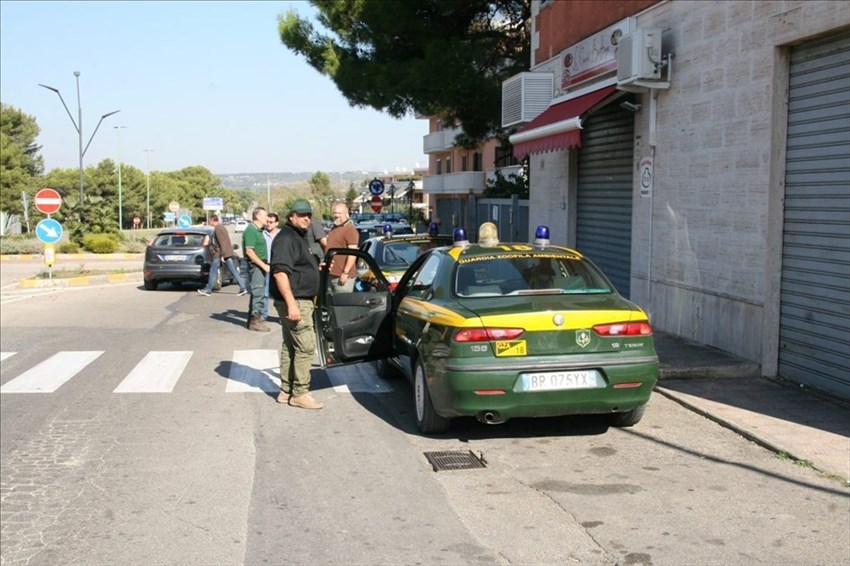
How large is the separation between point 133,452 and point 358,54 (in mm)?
18231

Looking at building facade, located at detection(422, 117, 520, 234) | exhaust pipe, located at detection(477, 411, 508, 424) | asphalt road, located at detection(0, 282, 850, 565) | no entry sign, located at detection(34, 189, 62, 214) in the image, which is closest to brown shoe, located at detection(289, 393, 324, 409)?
asphalt road, located at detection(0, 282, 850, 565)

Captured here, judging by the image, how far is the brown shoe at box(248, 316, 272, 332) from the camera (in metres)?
13.3

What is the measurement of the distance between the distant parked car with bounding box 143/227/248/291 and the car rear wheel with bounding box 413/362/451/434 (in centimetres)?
1344

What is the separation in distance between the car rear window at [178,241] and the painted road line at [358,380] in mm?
11222

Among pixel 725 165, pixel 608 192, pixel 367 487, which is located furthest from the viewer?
pixel 608 192

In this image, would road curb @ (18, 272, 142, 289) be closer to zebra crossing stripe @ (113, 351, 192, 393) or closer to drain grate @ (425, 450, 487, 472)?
zebra crossing stripe @ (113, 351, 192, 393)

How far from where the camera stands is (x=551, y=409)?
6.07 meters

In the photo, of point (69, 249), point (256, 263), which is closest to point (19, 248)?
point (69, 249)

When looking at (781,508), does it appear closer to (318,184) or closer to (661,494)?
(661,494)

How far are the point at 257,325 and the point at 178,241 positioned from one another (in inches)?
303

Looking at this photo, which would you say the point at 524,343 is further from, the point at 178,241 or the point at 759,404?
the point at 178,241

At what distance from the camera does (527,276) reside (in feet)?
22.4

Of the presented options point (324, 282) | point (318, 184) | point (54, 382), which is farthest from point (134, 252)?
point (318, 184)

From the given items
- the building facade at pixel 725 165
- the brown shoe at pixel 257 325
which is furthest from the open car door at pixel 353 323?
the brown shoe at pixel 257 325
